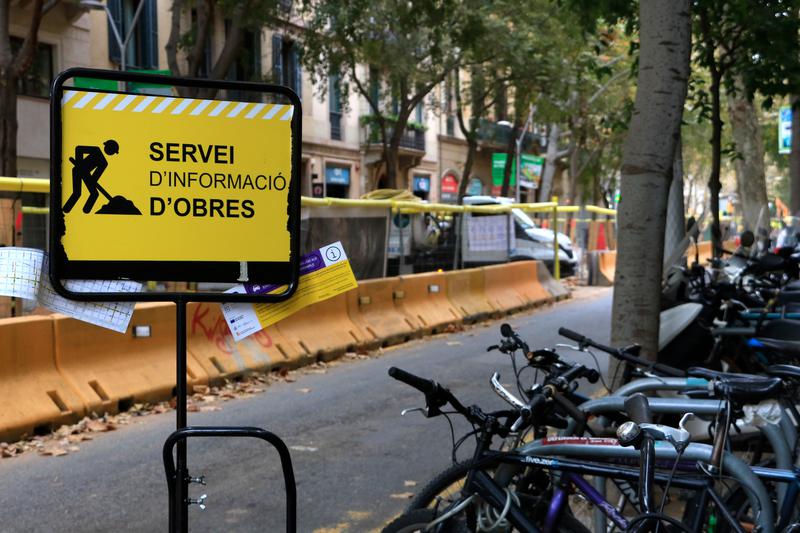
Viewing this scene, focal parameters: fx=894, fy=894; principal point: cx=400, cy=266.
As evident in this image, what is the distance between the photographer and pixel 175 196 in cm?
298

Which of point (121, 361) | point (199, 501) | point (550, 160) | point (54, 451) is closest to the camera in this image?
point (199, 501)

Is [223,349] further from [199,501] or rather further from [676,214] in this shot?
[199,501]

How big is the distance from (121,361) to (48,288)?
16.2 feet

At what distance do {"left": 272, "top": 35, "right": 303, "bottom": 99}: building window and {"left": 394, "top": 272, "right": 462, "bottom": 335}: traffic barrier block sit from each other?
1619 cm

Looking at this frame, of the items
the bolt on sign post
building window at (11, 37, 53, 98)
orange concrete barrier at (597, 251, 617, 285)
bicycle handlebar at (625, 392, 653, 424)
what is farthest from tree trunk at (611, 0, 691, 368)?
building window at (11, 37, 53, 98)

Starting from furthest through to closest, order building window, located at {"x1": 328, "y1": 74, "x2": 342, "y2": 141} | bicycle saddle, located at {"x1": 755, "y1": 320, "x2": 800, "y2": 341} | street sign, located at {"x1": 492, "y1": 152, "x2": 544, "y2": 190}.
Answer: street sign, located at {"x1": 492, "y1": 152, "x2": 544, "y2": 190}
building window, located at {"x1": 328, "y1": 74, "x2": 342, "y2": 141}
bicycle saddle, located at {"x1": 755, "y1": 320, "x2": 800, "y2": 341}

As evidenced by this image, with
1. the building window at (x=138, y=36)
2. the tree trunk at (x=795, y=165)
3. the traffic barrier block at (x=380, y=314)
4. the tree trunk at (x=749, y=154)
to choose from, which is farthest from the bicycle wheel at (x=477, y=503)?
the building window at (x=138, y=36)

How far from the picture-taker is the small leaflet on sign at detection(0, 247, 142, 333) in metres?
2.87

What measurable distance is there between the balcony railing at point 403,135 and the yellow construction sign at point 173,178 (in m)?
28.6

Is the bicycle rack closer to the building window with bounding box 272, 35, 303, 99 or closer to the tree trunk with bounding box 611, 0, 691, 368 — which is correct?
the tree trunk with bounding box 611, 0, 691, 368

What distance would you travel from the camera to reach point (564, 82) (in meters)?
25.5

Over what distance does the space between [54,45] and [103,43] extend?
185 centimetres

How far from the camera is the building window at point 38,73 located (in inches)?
830

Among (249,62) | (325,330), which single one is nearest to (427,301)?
(325,330)
